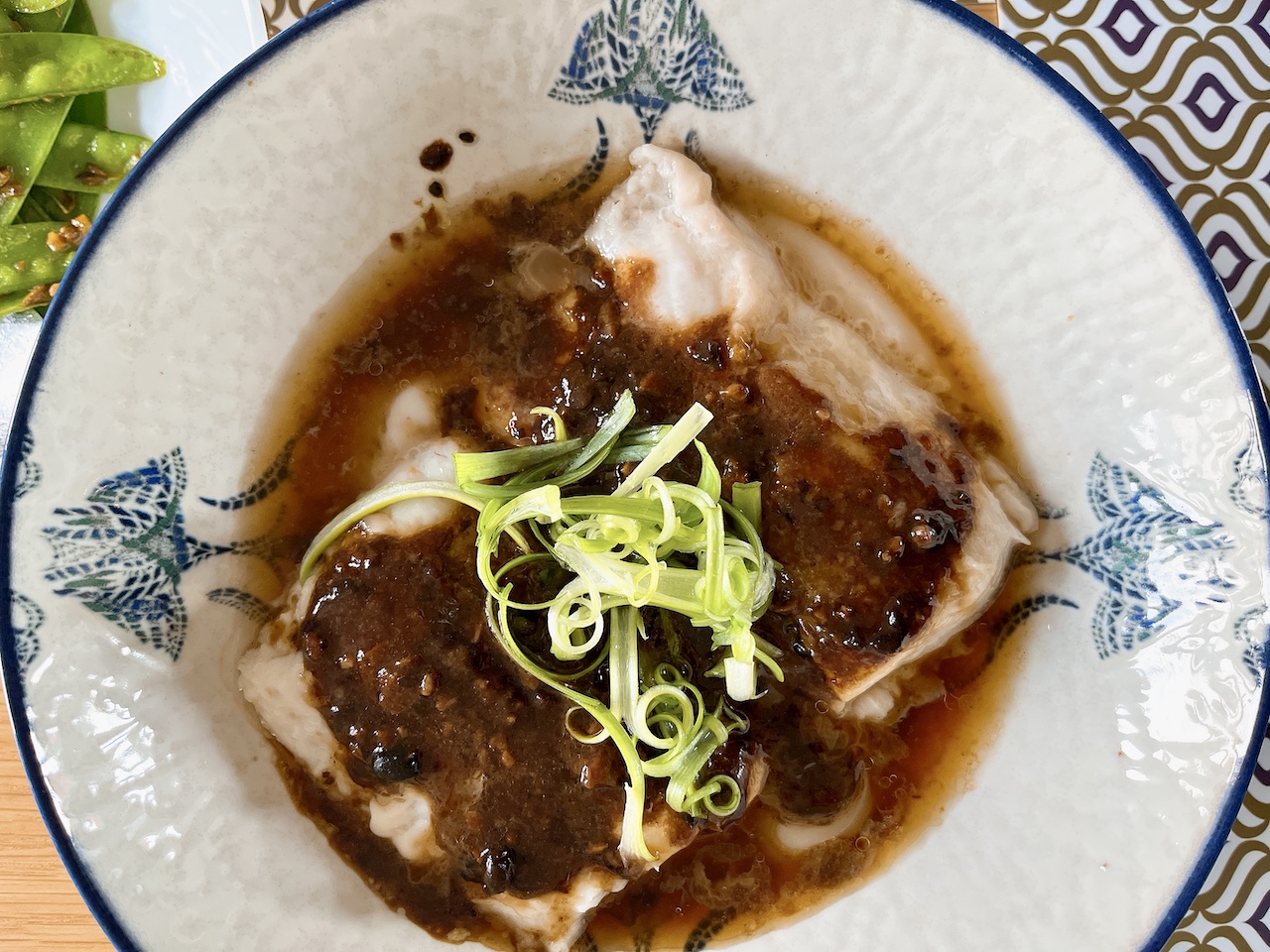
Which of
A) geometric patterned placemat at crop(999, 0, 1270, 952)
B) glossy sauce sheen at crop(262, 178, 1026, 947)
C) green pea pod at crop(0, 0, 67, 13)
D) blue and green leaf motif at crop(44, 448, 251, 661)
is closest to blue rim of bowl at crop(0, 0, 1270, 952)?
blue and green leaf motif at crop(44, 448, 251, 661)

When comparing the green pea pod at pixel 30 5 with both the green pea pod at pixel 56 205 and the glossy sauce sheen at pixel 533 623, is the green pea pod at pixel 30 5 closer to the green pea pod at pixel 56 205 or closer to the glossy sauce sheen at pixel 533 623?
the green pea pod at pixel 56 205

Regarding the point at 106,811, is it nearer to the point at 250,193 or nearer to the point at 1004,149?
the point at 250,193

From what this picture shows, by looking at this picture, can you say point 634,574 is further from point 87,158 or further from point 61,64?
point 61,64

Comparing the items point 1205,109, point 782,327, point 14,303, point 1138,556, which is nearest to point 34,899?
point 14,303

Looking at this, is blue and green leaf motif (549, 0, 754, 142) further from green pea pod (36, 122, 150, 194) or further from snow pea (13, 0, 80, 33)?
snow pea (13, 0, 80, 33)

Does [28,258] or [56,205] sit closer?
[28,258]

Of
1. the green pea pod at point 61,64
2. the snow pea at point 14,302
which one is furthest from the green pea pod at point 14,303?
the green pea pod at point 61,64

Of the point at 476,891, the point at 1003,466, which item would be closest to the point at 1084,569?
the point at 1003,466
